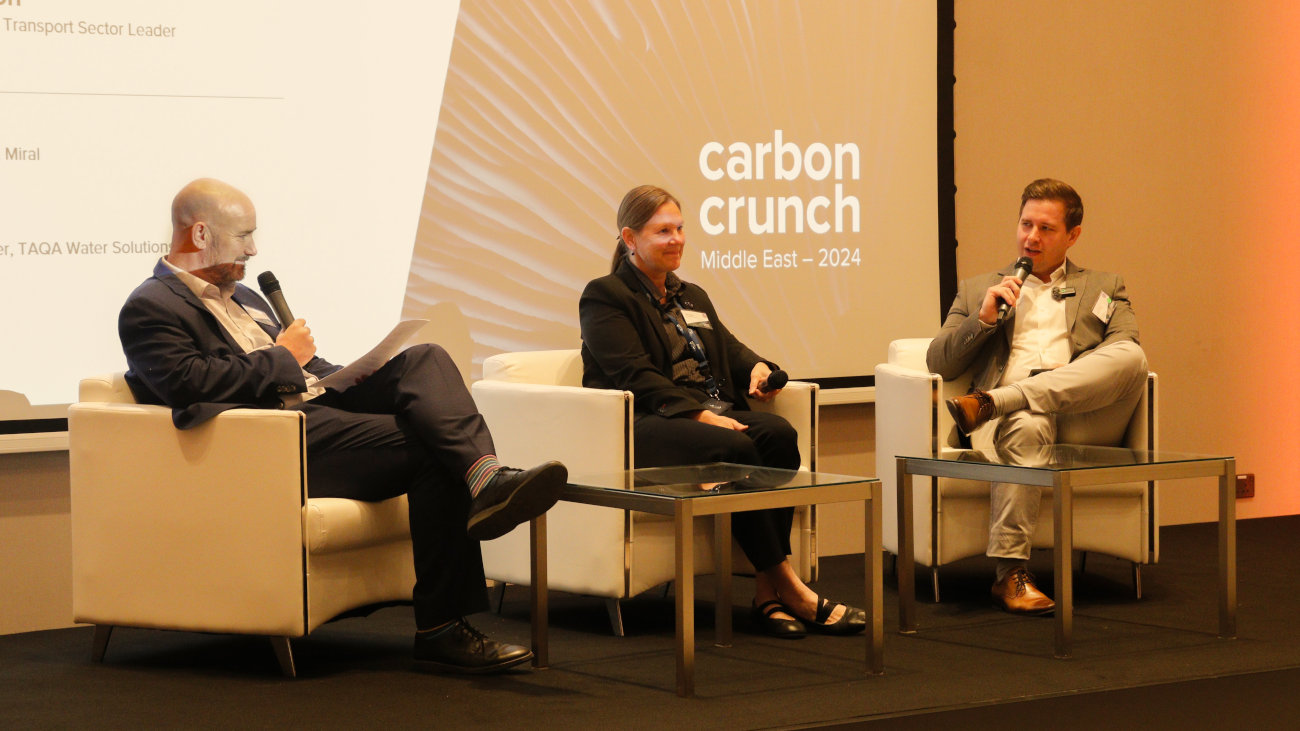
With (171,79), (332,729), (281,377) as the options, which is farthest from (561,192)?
(332,729)

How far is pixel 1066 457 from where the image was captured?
142 inches

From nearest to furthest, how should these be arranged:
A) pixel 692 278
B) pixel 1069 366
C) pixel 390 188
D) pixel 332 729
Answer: pixel 332 729
pixel 1069 366
pixel 390 188
pixel 692 278

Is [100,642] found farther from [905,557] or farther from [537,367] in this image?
[905,557]

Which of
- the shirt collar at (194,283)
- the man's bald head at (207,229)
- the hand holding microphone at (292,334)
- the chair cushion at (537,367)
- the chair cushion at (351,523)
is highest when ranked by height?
the man's bald head at (207,229)

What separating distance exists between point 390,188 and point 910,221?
1903mm

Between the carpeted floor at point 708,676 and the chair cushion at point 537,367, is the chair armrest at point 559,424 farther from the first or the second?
the carpeted floor at point 708,676

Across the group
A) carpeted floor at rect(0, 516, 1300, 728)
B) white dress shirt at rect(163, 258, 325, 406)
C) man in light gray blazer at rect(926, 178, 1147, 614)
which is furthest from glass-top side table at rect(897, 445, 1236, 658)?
white dress shirt at rect(163, 258, 325, 406)

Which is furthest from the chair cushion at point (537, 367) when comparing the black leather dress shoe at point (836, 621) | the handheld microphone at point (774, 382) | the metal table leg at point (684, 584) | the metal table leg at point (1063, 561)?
the metal table leg at point (1063, 561)

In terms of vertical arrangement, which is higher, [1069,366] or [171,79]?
[171,79]

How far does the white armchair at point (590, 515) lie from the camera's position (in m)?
3.65

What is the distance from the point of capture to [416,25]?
14.4ft

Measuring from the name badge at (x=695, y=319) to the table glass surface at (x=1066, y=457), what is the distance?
0.77 meters

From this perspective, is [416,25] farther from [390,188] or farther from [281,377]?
[281,377]

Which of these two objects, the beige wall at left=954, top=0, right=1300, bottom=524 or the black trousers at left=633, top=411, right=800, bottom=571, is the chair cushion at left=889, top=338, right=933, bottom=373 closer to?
the black trousers at left=633, top=411, right=800, bottom=571
